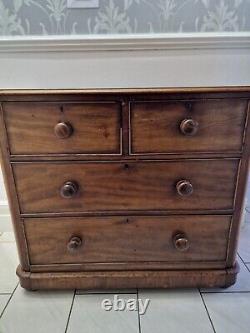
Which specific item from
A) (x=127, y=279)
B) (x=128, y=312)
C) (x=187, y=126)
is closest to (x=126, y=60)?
(x=187, y=126)

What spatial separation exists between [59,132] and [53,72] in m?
0.29

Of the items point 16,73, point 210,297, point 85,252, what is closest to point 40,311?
point 85,252

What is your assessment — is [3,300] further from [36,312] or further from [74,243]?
[74,243]

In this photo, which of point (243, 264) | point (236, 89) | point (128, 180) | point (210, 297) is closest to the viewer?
point (236, 89)

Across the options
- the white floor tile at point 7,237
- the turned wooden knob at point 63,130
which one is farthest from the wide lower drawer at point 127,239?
the white floor tile at point 7,237

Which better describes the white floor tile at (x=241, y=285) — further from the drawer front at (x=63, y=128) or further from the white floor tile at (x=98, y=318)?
the drawer front at (x=63, y=128)

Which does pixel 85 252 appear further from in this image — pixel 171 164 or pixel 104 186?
pixel 171 164

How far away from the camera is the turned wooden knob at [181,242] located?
1012 mm

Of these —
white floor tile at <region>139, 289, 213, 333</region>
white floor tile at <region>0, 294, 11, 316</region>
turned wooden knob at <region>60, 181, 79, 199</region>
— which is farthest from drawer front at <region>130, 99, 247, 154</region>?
white floor tile at <region>0, 294, 11, 316</region>

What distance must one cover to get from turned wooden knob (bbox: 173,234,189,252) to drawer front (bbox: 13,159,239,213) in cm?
12

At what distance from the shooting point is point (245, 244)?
1457mm

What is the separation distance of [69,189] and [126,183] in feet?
0.67

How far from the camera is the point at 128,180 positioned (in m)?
0.96

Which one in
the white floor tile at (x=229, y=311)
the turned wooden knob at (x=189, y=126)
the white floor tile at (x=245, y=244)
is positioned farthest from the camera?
the white floor tile at (x=245, y=244)
